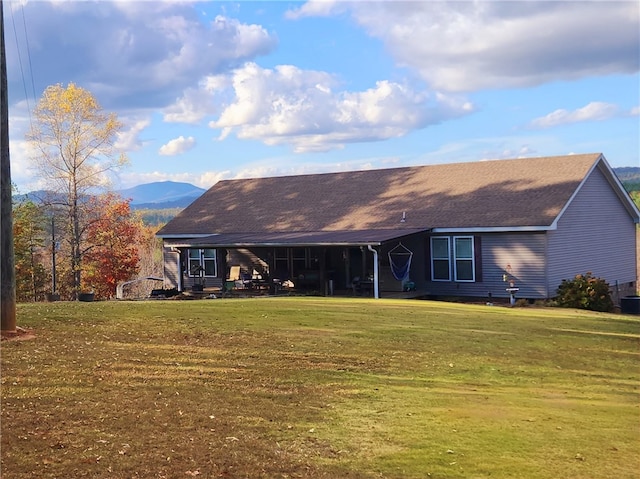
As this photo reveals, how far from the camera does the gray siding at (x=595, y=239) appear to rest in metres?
23.7

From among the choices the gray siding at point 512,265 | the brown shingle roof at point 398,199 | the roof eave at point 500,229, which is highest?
the brown shingle roof at point 398,199

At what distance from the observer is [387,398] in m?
8.80

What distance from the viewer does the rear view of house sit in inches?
924

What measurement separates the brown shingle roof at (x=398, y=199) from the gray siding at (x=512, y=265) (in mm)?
671

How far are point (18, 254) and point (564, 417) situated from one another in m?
39.8

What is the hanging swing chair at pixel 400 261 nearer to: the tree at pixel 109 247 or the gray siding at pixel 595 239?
the gray siding at pixel 595 239

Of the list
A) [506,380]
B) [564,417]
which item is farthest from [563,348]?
[564,417]

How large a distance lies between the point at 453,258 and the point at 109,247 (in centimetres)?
2516

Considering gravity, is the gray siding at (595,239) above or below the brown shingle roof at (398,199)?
below

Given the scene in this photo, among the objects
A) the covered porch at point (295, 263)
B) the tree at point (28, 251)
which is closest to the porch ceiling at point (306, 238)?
the covered porch at point (295, 263)

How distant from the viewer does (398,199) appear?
1112 inches

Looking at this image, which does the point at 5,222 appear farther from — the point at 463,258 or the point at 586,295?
the point at 586,295

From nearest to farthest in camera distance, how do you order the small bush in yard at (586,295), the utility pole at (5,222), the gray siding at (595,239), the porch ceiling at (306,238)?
1. the utility pole at (5,222)
2. the small bush in yard at (586,295)
3. the porch ceiling at (306,238)
4. the gray siding at (595,239)

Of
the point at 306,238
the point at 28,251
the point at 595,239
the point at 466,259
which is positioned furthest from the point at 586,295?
the point at 28,251
